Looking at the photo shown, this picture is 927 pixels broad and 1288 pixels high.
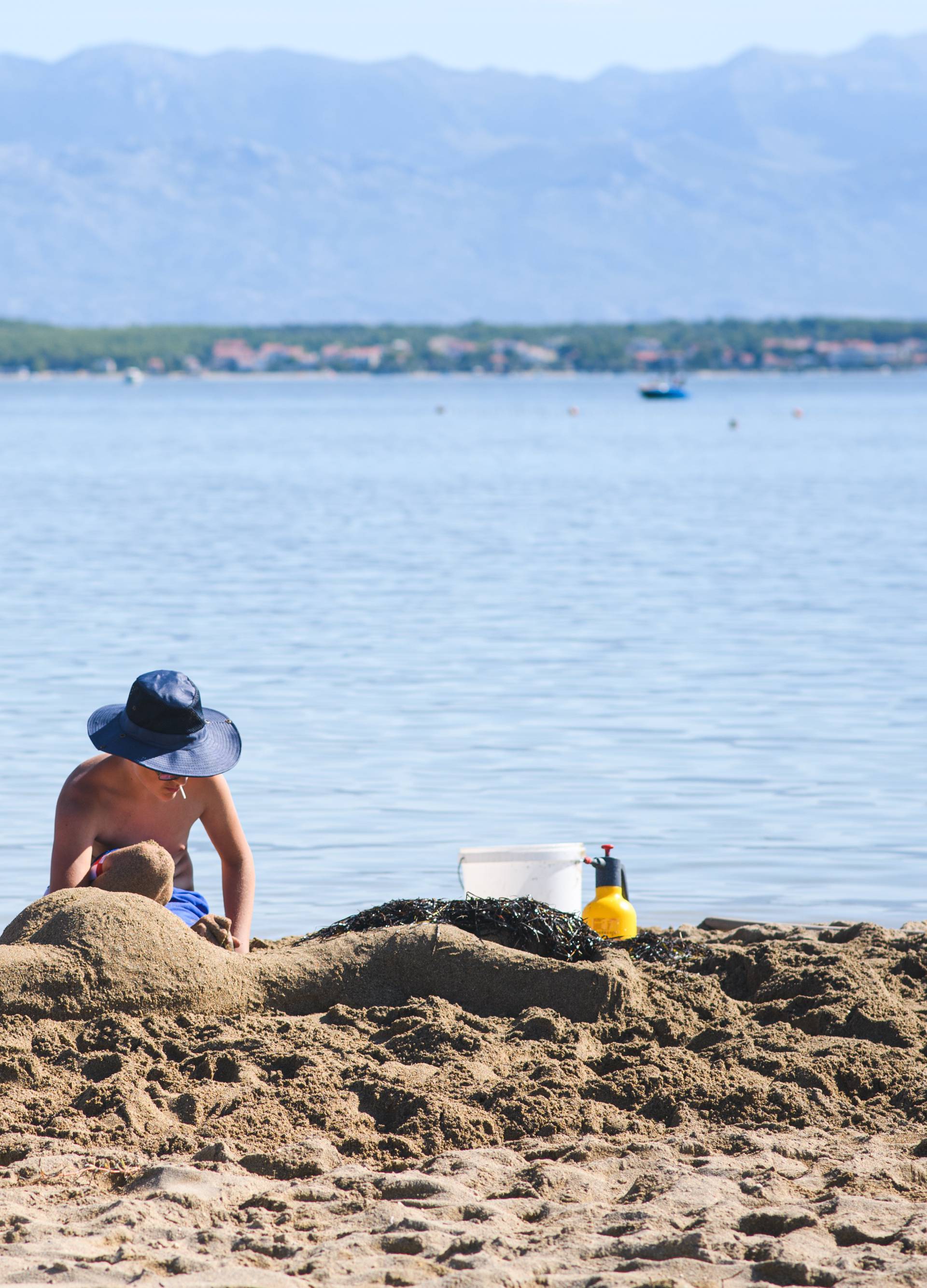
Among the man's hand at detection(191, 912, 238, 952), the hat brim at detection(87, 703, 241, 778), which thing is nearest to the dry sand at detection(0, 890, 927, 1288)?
the man's hand at detection(191, 912, 238, 952)

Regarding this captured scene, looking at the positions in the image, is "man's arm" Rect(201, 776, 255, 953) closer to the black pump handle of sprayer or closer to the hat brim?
the hat brim

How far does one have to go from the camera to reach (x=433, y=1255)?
404 cm

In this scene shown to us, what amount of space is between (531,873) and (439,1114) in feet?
5.67

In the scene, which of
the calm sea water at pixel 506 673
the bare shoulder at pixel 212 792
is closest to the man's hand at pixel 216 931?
the bare shoulder at pixel 212 792

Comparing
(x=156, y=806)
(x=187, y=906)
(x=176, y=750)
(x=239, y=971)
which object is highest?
(x=176, y=750)

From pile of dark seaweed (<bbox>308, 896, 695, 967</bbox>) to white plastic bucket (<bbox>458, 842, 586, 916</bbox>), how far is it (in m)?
0.19

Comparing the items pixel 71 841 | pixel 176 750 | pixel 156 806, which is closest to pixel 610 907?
pixel 156 806

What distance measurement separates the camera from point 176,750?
18.2 feet

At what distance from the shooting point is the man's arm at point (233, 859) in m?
5.85

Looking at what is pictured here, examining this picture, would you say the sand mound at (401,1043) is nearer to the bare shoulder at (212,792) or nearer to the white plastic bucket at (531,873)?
the bare shoulder at (212,792)

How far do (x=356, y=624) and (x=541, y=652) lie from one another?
295cm

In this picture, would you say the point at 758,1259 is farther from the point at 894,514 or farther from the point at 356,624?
the point at 894,514

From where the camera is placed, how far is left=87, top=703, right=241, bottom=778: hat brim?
5.47 m

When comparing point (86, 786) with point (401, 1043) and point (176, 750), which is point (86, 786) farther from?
point (401, 1043)
